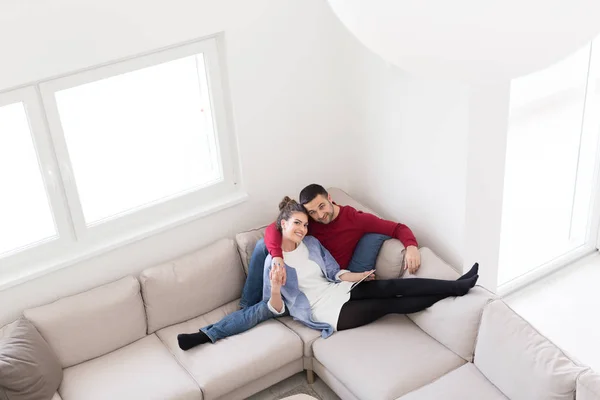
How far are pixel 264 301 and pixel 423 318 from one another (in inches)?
36.0

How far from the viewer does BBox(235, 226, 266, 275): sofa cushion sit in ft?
14.9

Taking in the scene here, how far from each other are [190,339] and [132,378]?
37 centimetres

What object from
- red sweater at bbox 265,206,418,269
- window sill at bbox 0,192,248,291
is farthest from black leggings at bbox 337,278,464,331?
window sill at bbox 0,192,248,291

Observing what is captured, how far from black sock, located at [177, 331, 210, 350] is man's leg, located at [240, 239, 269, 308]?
0.36 meters

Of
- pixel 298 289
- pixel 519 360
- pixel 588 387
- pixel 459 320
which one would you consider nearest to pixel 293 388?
pixel 298 289

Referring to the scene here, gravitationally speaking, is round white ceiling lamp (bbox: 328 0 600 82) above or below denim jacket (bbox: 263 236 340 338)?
above

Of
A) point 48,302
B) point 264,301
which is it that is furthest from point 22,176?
point 264,301

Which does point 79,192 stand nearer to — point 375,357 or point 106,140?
Result: point 106,140

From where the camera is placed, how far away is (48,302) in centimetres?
424

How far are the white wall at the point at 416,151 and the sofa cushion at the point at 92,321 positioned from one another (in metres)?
1.71

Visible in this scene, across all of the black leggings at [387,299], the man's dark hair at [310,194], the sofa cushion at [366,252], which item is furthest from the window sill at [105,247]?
the black leggings at [387,299]

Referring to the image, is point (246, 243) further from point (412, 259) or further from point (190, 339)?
point (412, 259)

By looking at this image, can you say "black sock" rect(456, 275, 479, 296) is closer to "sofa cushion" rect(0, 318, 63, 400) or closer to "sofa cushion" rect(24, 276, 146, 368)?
"sofa cushion" rect(24, 276, 146, 368)

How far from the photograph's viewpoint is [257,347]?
4113 millimetres
